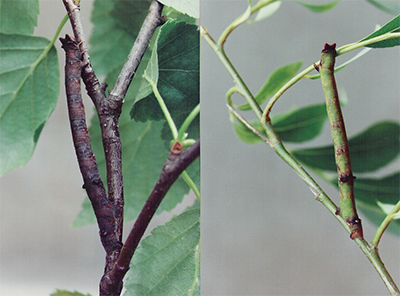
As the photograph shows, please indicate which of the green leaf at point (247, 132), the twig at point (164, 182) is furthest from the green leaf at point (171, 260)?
the green leaf at point (247, 132)

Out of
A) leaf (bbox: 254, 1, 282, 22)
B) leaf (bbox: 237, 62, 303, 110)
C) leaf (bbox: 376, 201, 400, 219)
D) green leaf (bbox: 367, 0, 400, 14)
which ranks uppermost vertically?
leaf (bbox: 254, 1, 282, 22)

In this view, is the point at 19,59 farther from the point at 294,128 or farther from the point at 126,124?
the point at 294,128

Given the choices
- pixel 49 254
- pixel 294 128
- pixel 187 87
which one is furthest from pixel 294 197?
pixel 49 254

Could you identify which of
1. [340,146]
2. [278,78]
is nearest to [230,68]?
[278,78]

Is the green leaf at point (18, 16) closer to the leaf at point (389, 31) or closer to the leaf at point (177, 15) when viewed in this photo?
the leaf at point (177, 15)

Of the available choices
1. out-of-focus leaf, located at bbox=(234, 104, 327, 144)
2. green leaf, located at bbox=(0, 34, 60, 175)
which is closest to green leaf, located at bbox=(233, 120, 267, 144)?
out-of-focus leaf, located at bbox=(234, 104, 327, 144)

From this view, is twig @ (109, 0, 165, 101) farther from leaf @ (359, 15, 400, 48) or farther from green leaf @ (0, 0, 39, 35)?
leaf @ (359, 15, 400, 48)

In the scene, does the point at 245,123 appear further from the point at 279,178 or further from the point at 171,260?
the point at 171,260
